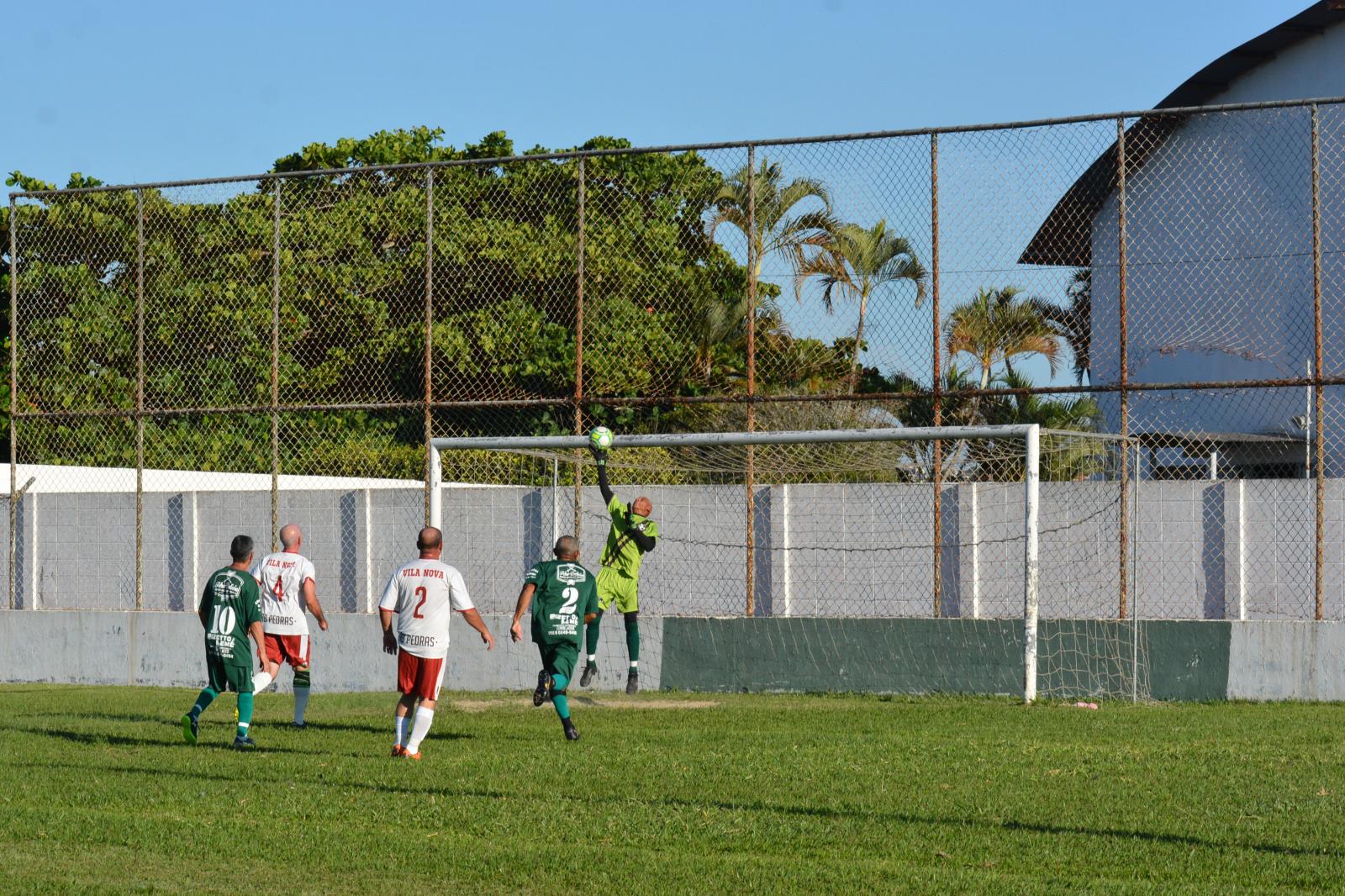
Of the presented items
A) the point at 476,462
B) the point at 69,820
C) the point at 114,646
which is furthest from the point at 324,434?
the point at 69,820

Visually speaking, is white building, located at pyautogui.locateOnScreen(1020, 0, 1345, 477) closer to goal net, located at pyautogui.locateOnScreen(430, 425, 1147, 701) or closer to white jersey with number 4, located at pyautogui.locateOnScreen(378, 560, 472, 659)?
goal net, located at pyautogui.locateOnScreen(430, 425, 1147, 701)

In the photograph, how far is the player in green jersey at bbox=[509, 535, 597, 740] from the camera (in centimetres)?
1329

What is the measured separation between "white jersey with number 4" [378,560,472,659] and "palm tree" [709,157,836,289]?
268 inches

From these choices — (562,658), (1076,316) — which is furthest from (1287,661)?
(562,658)

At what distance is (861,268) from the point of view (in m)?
17.8

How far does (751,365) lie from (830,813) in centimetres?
920

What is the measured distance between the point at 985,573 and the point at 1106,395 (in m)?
2.65

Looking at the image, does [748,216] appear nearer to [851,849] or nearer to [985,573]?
[985,573]

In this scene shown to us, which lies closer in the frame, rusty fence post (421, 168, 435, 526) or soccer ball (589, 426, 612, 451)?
soccer ball (589, 426, 612, 451)

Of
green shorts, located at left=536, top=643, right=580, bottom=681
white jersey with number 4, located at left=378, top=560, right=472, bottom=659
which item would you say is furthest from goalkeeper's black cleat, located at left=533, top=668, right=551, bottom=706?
white jersey with number 4, located at left=378, top=560, right=472, bottom=659

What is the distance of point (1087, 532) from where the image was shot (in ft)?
Answer: 59.7

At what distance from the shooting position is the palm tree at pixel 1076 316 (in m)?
17.2

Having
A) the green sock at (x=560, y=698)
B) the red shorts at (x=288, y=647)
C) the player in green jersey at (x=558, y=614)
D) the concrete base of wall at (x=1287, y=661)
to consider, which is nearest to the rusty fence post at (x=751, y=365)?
the player in green jersey at (x=558, y=614)

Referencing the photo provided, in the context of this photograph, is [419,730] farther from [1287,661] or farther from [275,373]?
[275,373]
